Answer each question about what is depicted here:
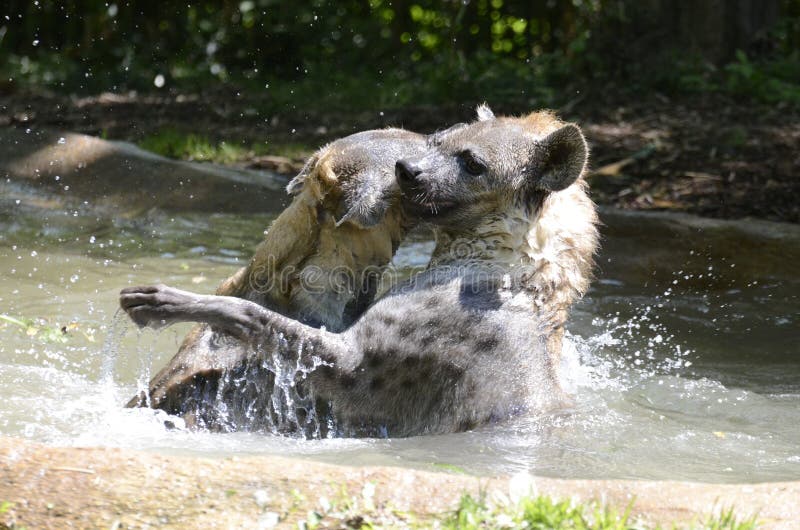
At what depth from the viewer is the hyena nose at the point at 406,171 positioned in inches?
175

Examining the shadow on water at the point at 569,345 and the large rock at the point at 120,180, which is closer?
the shadow on water at the point at 569,345

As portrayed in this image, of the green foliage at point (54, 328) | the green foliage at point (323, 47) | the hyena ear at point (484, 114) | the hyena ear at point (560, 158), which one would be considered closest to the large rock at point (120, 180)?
the green foliage at point (54, 328)

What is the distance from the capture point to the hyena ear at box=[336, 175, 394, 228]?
442 centimetres

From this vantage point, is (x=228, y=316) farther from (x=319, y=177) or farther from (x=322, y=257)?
(x=319, y=177)

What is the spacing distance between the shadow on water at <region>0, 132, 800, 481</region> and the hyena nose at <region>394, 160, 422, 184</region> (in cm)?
102

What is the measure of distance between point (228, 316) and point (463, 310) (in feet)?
3.01

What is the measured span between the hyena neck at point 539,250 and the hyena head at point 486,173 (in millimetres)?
43

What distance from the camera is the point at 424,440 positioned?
4.30 m

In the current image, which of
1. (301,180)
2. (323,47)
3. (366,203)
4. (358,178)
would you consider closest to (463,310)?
(366,203)

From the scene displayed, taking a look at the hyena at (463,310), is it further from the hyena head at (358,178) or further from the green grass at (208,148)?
the green grass at (208,148)

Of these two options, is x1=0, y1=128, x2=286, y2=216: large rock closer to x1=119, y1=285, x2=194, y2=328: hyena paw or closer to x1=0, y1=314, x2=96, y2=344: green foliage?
x1=0, y1=314, x2=96, y2=344: green foliage

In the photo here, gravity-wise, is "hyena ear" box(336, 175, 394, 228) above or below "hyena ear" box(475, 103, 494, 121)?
below

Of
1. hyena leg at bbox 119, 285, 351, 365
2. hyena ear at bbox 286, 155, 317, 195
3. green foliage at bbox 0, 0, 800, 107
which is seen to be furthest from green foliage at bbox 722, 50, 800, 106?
hyena leg at bbox 119, 285, 351, 365

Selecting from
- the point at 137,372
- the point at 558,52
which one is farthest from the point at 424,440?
the point at 558,52
